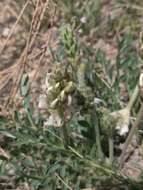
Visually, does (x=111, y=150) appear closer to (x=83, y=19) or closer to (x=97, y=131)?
(x=97, y=131)

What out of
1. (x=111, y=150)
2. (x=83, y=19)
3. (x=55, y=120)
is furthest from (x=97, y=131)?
(x=83, y=19)

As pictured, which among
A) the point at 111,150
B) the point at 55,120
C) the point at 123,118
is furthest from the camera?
the point at 111,150

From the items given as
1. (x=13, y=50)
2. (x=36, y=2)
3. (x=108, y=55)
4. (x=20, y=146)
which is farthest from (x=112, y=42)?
(x=20, y=146)

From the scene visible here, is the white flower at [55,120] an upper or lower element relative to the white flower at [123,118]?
upper

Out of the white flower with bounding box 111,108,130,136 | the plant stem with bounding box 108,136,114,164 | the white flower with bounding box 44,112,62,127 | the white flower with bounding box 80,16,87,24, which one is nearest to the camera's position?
the white flower with bounding box 44,112,62,127

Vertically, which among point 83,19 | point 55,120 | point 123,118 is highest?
point 83,19

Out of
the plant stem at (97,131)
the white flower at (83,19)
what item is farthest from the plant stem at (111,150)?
the white flower at (83,19)

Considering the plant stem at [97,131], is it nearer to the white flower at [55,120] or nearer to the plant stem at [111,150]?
the plant stem at [111,150]

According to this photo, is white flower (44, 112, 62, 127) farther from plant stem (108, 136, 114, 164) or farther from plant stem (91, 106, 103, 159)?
plant stem (108, 136, 114, 164)

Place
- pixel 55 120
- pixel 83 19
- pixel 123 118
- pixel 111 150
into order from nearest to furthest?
pixel 55 120 → pixel 123 118 → pixel 111 150 → pixel 83 19

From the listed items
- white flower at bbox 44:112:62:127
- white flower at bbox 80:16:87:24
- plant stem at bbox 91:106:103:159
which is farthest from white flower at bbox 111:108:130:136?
white flower at bbox 80:16:87:24

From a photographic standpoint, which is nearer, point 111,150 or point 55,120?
point 55,120

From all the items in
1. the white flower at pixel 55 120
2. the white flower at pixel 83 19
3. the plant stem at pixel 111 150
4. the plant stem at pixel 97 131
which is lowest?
the plant stem at pixel 111 150

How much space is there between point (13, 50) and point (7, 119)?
3.38 feet
